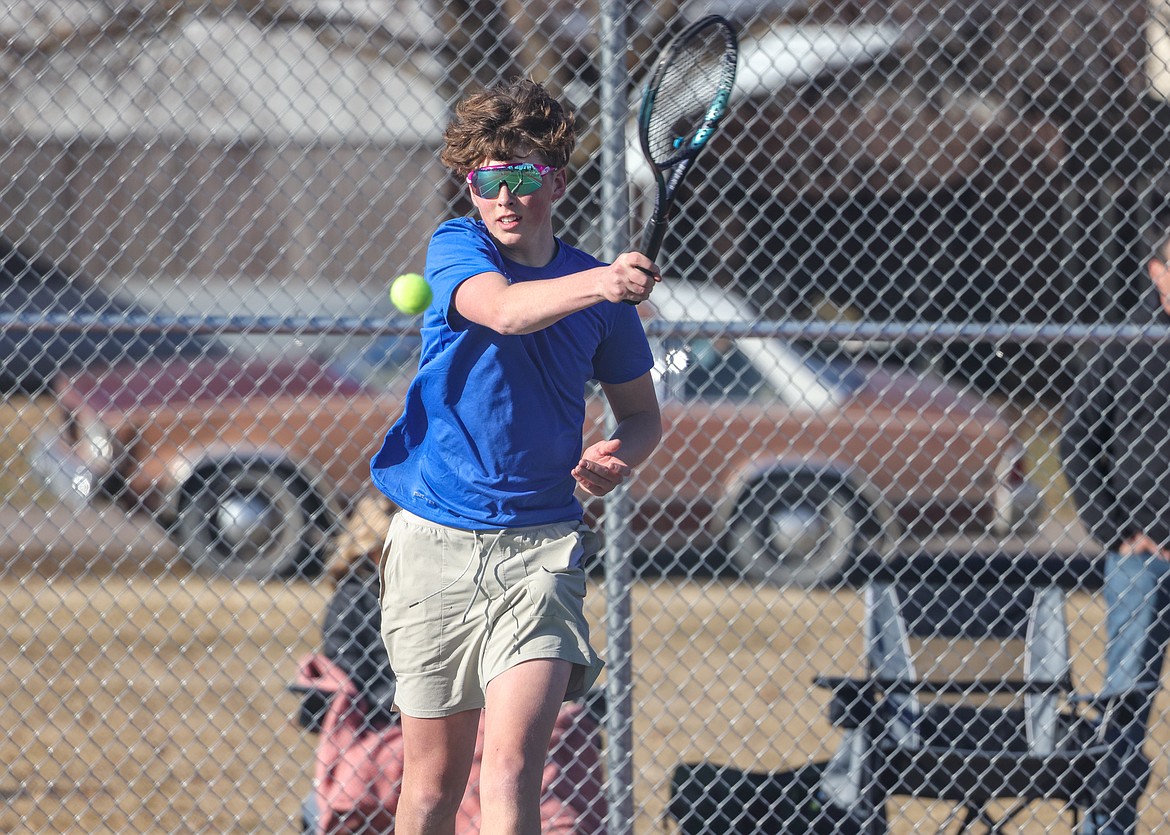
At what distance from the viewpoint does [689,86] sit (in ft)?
8.80

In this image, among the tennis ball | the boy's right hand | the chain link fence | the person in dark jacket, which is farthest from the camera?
the chain link fence

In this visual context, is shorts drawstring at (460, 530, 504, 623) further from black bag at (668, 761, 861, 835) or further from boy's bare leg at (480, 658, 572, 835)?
black bag at (668, 761, 861, 835)

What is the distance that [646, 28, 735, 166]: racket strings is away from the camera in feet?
8.50

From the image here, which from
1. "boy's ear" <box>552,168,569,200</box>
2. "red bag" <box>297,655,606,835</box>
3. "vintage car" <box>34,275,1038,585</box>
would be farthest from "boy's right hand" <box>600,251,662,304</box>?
"vintage car" <box>34,275,1038,585</box>

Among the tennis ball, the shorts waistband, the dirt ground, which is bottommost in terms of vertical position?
the dirt ground

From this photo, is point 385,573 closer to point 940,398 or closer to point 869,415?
point 869,415

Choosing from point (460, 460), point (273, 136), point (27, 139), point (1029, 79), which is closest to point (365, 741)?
point (460, 460)

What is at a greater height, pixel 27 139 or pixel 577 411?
pixel 27 139

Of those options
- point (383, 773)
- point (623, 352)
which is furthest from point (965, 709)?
point (623, 352)

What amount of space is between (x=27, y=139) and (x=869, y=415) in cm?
508

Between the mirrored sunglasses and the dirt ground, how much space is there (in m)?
2.03

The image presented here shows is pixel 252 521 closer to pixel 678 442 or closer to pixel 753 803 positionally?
pixel 678 442

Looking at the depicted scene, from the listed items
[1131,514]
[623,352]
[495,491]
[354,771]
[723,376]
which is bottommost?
[354,771]

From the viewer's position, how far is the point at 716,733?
511 cm
